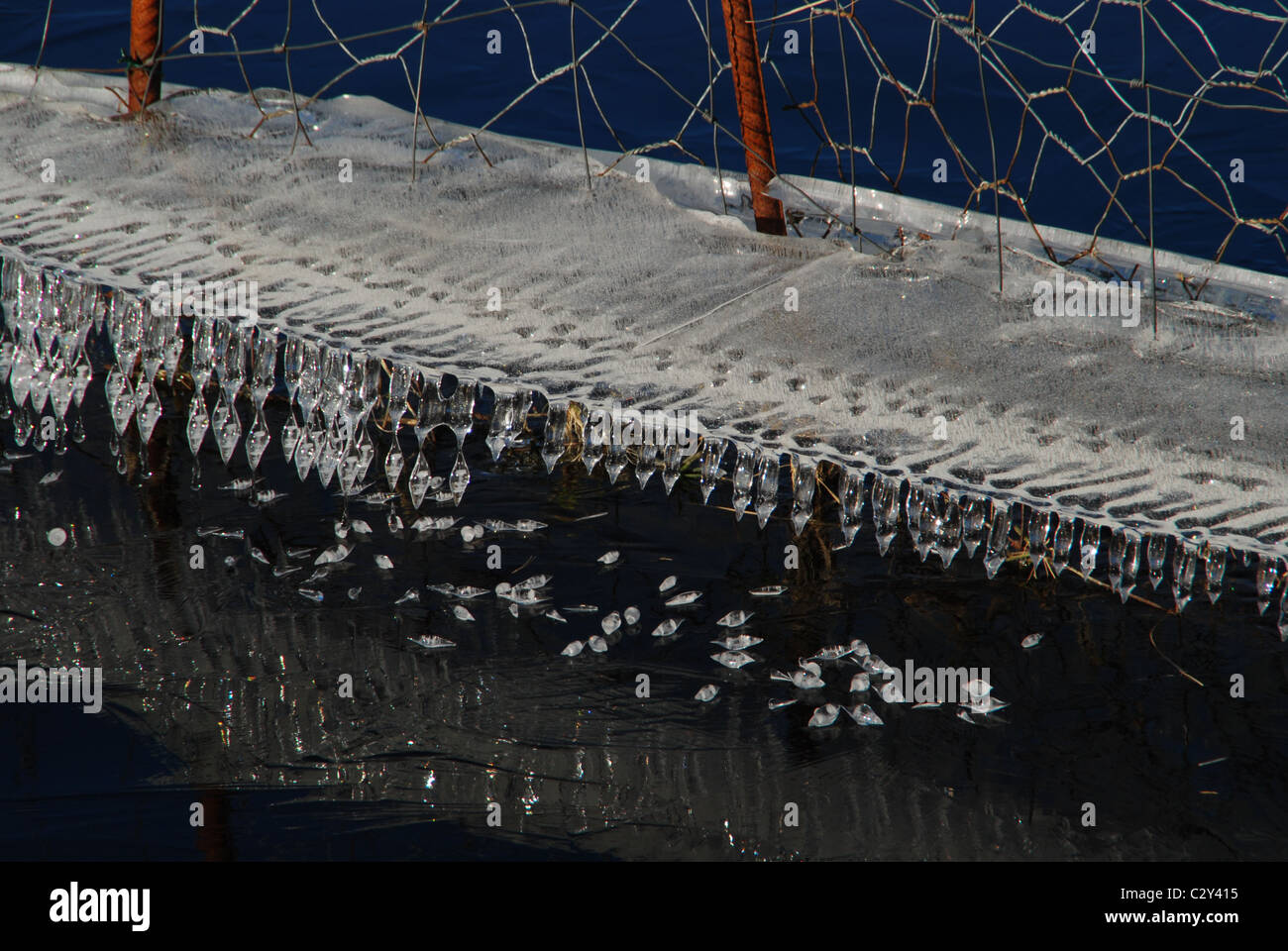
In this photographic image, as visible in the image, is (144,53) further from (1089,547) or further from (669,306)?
(1089,547)

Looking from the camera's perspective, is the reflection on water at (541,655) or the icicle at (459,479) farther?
the icicle at (459,479)

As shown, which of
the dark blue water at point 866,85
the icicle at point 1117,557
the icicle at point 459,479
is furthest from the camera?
the dark blue water at point 866,85

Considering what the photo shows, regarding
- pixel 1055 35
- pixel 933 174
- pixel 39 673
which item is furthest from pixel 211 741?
pixel 1055 35

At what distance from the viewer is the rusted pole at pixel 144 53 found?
3.39 m

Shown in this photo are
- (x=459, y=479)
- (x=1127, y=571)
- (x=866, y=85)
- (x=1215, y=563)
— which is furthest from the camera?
(x=866, y=85)

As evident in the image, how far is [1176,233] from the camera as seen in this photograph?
4910mm

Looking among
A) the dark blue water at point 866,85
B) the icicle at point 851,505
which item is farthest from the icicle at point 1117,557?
the dark blue water at point 866,85

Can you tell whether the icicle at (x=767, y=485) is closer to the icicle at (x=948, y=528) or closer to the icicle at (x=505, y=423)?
the icicle at (x=948, y=528)

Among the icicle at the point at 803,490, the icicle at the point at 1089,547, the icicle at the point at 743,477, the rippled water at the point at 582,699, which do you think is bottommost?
the rippled water at the point at 582,699

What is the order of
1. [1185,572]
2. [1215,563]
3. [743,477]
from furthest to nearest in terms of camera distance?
1. [743,477]
2. [1185,572]
3. [1215,563]

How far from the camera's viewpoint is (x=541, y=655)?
299 centimetres

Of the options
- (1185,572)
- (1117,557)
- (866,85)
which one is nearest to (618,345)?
(1117,557)

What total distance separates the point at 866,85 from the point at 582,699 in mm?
4082

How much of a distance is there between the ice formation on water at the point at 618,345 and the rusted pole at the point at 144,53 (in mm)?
77
